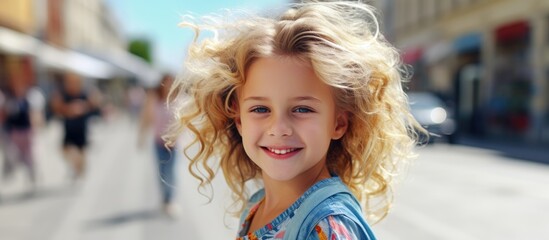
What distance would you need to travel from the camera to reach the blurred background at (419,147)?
276 inches

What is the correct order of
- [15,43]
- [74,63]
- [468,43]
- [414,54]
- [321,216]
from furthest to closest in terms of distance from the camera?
[414,54]
[74,63]
[468,43]
[15,43]
[321,216]

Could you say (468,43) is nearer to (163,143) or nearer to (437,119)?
(437,119)

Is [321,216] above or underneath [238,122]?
underneath

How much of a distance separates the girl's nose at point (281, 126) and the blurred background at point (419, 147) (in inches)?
16.5

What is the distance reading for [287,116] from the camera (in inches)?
61.3

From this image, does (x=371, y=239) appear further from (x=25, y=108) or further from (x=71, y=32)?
(x=71, y=32)

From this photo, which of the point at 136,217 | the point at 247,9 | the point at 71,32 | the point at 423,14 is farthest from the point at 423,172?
the point at 71,32

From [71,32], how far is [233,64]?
45036 mm

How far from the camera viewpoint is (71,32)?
1746 inches

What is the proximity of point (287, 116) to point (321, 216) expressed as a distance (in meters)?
0.27

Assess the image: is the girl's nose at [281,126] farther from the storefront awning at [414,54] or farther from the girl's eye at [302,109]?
the storefront awning at [414,54]

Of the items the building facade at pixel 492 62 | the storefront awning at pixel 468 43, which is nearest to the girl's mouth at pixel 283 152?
the building facade at pixel 492 62

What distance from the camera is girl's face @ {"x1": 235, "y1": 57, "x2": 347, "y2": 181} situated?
1544 millimetres

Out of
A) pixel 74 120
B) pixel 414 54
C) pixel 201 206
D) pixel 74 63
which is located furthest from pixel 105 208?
pixel 414 54
